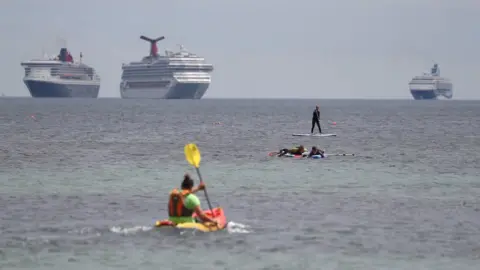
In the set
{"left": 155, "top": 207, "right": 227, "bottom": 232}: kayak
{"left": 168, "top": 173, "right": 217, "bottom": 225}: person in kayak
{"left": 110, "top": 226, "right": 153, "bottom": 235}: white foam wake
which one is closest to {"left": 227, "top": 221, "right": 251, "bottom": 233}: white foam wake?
{"left": 155, "top": 207, "right": 227, "bottom": 232}: kayak

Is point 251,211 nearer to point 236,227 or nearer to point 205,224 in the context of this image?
point 236,227

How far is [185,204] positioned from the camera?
24125 mm

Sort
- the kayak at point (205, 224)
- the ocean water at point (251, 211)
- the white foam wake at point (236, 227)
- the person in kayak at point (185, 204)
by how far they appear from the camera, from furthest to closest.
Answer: the white foam wake at point (236, 227), the kayak at point (205, 224), the person in kayak at point (185, 204), the ocean water at point (251, 211)

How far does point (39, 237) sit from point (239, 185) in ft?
42.9

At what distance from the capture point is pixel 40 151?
184 ft

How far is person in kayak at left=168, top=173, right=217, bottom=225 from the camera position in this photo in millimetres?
23953

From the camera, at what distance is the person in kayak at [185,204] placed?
23953 mm

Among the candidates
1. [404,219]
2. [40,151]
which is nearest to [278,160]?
[40,151]

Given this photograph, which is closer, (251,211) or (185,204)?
(185,204)

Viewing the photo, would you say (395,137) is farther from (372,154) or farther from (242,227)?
(242,227)

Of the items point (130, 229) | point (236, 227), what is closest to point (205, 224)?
point (236, 227)

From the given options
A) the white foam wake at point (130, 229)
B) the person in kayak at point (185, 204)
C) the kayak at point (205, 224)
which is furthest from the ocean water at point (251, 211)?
the person in kayak at point (185, 204)

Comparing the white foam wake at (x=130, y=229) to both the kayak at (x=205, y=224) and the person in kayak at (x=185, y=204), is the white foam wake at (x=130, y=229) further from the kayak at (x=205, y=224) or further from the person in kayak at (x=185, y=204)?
the person in kayak at (x=185, y=204)

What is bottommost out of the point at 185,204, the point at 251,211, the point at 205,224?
the point at 251,211
